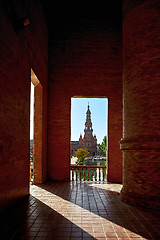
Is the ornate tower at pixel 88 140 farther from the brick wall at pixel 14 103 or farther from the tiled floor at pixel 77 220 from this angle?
the tiled floor at pixel 77 220

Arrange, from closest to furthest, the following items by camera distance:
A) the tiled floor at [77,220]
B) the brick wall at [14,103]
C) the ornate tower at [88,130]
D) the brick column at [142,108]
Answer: the tiled floor at [77,220] < the brick wall at [14,103] < the brick column at [142,108] < the ornate tower at [88,130]

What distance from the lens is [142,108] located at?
18.7 ft

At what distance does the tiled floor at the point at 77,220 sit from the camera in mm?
3689

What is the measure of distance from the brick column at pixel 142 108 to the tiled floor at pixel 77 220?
24.9 inches

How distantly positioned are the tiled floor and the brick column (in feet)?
2.08

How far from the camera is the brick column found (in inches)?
213

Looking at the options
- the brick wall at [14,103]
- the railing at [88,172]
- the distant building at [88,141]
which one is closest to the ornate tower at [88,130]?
the distant building at [88,141]

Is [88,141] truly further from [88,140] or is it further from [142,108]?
[142,108]

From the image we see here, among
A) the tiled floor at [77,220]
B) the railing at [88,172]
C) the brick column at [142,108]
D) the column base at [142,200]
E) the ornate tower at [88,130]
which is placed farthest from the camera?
the ornate tower at [88,130]

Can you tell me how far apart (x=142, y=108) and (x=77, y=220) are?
327 centimetres

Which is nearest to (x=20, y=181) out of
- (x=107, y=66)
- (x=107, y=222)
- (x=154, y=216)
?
(x=107, y=222)

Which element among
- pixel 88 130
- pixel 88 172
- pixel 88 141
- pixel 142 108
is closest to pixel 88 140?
pixel 88 141

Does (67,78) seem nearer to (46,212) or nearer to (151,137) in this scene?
(151,137)

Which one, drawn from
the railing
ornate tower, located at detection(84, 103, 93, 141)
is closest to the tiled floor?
the railing
